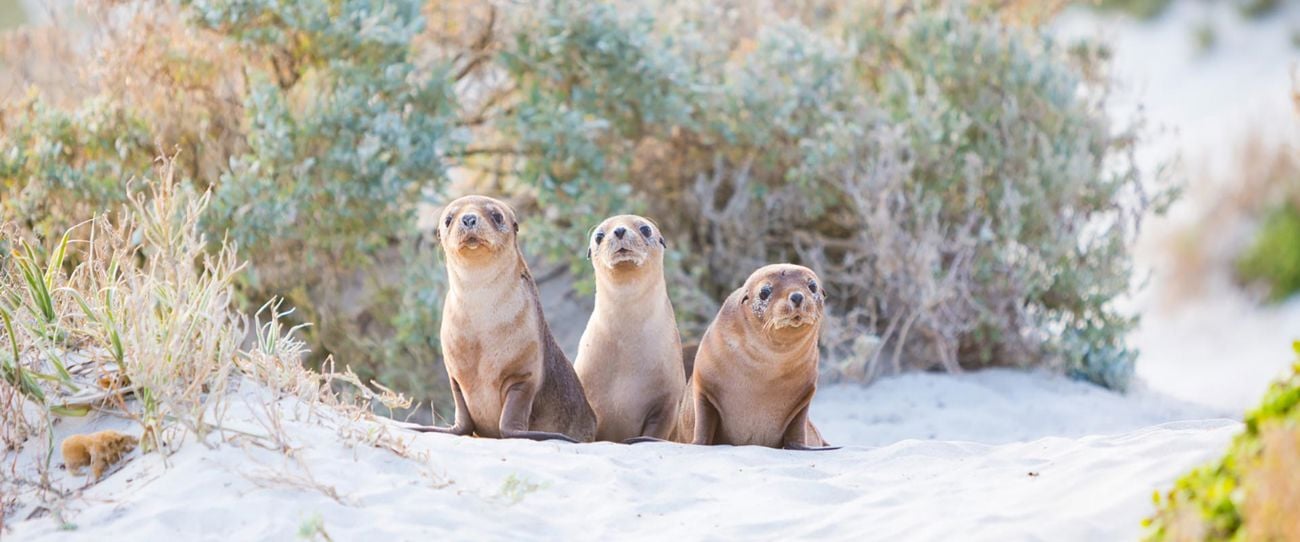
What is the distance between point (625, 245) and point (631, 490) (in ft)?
4.83

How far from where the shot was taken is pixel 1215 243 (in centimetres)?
1777

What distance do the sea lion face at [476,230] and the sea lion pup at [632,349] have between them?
0.46 metres

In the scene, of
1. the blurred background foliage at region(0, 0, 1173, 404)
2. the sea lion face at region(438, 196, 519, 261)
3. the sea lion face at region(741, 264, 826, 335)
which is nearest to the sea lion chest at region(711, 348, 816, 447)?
the sea lion face at region(741, 264, 826, 335)

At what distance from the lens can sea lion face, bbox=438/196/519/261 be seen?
19.1 ft

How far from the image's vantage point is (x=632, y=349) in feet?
20.9

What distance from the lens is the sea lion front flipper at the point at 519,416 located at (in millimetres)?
5719

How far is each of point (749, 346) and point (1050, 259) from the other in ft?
14.2

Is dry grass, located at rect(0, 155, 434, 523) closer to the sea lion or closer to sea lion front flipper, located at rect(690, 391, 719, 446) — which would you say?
the sea lion

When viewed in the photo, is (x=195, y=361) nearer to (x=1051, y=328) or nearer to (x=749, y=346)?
(x=749, y=346)

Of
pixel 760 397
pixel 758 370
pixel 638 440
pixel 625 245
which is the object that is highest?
pixel 625 245

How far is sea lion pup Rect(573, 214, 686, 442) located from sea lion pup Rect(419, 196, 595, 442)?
0.97 feet

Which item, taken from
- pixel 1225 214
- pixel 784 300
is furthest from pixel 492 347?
pixel 1225 214

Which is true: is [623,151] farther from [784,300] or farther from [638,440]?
[784,300]

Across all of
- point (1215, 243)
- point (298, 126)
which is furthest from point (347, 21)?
point (1215, 243)
